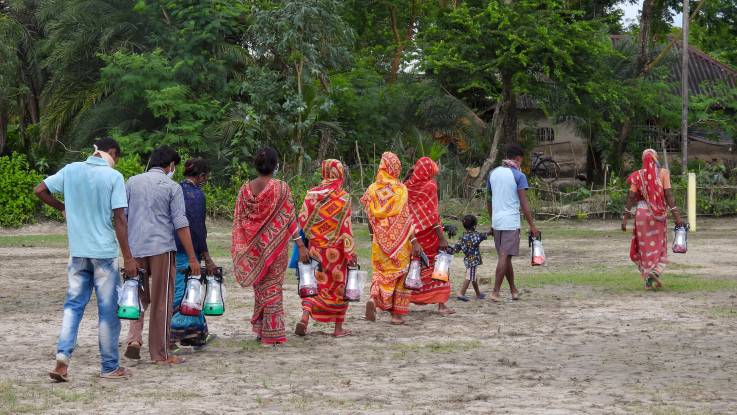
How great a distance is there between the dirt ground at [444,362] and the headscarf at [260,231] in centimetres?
69

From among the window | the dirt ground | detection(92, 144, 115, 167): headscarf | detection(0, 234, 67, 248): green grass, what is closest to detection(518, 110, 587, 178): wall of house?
the window

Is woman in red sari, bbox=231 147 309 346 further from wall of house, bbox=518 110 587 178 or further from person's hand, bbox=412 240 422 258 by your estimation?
wall of house, bbox=518 110 587 178

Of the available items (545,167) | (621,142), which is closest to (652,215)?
(621,142)

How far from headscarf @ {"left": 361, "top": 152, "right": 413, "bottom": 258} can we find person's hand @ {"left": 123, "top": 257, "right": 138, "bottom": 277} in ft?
12.1

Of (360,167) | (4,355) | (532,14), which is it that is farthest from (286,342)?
(532,14)

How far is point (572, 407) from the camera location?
21.9 ft

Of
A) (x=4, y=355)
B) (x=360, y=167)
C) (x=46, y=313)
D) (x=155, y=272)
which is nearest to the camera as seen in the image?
(x=155, y=272)

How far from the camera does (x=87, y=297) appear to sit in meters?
7.64

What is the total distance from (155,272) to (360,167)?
2057cm

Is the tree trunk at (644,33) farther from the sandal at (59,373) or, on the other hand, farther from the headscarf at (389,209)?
the sandal at (59,373)

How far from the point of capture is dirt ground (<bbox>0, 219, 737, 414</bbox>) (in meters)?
6.84

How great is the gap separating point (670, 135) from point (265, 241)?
97.6 ft

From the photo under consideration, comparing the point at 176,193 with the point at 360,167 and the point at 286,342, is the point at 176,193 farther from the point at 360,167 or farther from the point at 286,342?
the point at 360,167

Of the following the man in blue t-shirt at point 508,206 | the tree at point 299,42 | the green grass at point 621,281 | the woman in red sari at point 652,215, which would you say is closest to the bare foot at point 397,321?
the man in blue t-shirt at point 508,206
